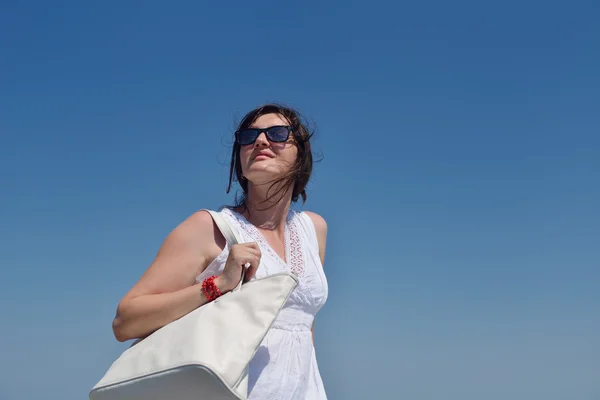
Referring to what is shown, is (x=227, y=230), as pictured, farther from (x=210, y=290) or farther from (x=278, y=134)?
(x=278, y=134)

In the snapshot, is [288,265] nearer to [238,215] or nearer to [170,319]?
[238,215]

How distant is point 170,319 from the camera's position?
2.86m

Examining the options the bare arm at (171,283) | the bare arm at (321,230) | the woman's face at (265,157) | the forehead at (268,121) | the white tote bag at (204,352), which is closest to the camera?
the white tote bag at (204,352)

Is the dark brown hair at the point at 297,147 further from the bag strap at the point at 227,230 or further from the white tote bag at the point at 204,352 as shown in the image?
the white tote bag at the point at 204,352

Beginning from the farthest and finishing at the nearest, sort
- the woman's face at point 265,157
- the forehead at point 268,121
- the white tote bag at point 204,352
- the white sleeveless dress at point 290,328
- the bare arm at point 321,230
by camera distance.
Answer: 1. the bare arm at point 321,230
2. the forehead at point 268,121
3. the woman's face at point 265,157
4. the white sleeveless dress at point 290,328
5. the white tote bag at point 204,352

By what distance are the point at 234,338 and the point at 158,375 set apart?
1.09 ft

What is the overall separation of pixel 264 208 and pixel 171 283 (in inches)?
31.2

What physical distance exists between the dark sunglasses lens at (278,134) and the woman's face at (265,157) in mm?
25

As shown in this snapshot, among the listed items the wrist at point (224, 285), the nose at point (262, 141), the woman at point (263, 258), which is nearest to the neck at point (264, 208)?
the woman at point (263, 258)

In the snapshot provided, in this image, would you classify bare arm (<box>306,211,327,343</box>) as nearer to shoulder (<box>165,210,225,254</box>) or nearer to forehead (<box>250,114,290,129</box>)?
forehead (<box>250,114,290,129</box>)

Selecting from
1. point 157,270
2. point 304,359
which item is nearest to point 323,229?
point 304,359

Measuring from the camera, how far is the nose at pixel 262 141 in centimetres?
360

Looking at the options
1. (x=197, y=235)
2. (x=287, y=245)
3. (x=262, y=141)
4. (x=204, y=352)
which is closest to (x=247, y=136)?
(x=262, y=141)

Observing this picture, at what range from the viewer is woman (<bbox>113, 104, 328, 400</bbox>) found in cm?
290
